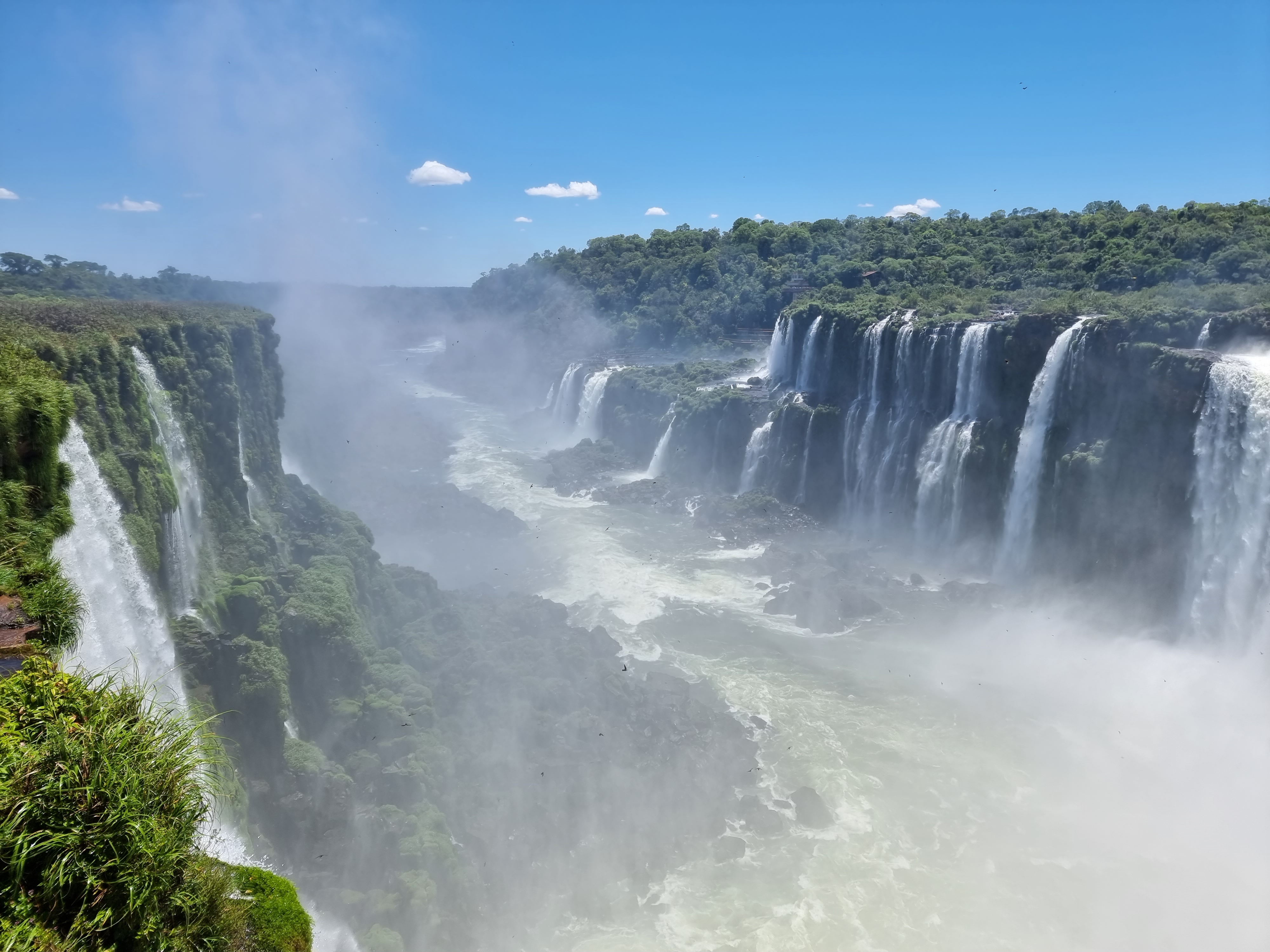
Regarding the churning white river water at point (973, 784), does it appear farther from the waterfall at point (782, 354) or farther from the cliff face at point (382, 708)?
the waterfall at point (782, 354)

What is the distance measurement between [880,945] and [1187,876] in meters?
6.68

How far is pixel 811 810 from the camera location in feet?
55.8

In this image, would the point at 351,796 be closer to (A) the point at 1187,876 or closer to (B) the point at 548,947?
(B) the point at 548,947

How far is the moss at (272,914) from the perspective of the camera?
6.24 metres

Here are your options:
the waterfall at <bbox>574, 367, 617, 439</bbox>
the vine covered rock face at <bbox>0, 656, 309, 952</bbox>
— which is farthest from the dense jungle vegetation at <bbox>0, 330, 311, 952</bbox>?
the waterfall at <bbox>574, 367, 617, 439</bbox>

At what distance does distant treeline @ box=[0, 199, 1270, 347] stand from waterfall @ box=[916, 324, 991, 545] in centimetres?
310

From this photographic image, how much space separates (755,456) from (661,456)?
7179mm

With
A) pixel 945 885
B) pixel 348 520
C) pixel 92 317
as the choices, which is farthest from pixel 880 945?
pixel 92 317

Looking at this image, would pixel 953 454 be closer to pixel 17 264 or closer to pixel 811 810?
pixel 811 810

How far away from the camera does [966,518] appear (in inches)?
1146

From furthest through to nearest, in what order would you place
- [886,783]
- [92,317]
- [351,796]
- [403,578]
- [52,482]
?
[403,578] < [92,317] < [886,783] < [351,796] < [52,482]

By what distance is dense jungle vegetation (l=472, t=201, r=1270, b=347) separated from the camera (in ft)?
107

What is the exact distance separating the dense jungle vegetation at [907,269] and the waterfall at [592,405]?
13.9 metres

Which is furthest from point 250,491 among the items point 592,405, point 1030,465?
point 592,405
